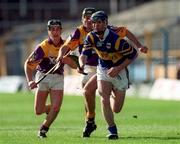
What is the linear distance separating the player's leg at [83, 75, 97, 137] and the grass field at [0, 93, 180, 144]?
0.16 meters

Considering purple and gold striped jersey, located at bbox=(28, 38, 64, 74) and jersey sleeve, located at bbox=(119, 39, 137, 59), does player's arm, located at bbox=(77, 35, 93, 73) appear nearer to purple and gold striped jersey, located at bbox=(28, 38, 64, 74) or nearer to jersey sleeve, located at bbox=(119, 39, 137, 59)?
jersey sleeve, located at bbox=(119, 39, 137, 59)

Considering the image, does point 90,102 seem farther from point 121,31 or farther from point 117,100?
point 121,31

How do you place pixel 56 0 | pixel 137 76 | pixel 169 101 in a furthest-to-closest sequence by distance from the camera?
pixel 56 0, pixel 137 76, pixel 169 101

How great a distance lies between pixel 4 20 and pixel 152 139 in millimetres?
48715

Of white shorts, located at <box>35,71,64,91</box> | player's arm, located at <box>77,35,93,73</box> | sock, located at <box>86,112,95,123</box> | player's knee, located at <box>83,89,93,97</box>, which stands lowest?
sock, located at <box>86,112,95,123</box>

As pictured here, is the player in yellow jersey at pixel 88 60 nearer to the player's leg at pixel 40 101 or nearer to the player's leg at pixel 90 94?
the player's leg at pixel 90 94

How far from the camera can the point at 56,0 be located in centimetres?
6762

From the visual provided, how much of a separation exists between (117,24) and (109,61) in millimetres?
35126

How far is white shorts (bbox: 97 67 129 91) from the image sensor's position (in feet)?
52.2

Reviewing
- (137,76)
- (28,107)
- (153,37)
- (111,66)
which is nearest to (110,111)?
(111,66)

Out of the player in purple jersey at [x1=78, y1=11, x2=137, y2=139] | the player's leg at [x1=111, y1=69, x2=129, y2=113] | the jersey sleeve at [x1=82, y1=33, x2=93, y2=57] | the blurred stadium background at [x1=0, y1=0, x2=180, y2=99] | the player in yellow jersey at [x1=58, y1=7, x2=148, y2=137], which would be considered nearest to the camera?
the player in purple jersey at [x1=78, y1=11, x2=137, y2=139]

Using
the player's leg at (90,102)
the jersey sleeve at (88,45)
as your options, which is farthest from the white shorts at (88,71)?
the jersey sleeve at (88,45)

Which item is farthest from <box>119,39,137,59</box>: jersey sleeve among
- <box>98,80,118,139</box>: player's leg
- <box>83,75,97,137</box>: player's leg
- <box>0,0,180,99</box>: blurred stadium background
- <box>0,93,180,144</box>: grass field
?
<box>0,0,180,99</box>: blurred stadium background

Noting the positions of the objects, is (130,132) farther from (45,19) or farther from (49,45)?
(45,19)
